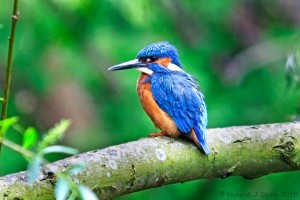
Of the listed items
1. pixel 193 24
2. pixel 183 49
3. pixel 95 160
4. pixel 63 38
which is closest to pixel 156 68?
pixel 95 160

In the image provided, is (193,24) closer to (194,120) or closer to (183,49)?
(183,49)

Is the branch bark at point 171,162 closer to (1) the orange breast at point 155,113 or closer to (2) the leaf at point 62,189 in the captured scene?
(1) the orange breast at point 155,113

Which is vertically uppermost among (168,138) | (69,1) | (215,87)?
(69,1)

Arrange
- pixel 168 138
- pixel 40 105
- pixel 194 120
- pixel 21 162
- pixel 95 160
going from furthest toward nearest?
pixel 40 105 < pixel 21 162 < pixel 194 120 < pixel 168 138 < pixel 95 160

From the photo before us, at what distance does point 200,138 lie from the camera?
9.87ft

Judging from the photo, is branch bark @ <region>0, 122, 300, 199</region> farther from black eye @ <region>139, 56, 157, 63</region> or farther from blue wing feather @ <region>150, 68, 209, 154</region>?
black eye @ <region>139, 56, 157, 63</region>

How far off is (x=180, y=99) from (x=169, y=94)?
58 millimetres

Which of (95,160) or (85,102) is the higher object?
(95,160)

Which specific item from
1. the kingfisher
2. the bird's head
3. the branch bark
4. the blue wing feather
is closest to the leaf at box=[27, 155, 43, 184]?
the branch bark

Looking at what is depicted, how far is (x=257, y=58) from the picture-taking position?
6293 mm

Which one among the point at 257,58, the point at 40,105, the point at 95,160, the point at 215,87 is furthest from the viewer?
the point at 40,105

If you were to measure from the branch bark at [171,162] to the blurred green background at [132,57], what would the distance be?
1.58 m

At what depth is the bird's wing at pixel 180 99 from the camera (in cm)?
327

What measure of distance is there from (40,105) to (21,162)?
1759 mm
